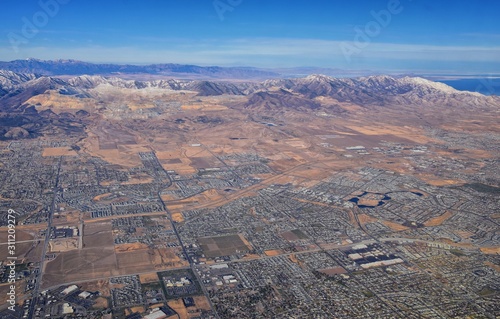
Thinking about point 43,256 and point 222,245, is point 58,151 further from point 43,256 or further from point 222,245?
point 222,245

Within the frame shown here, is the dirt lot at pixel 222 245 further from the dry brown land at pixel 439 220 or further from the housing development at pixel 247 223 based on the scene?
the dry brown land at pixel 439 220

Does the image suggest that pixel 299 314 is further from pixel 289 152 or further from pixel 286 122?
pixel 286 122

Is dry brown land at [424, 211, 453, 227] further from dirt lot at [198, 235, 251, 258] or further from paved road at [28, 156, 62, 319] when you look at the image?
paved road at [28, 156, 62, 319]

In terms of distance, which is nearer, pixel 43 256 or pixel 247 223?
pixel 43 256

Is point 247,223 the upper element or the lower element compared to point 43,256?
upper

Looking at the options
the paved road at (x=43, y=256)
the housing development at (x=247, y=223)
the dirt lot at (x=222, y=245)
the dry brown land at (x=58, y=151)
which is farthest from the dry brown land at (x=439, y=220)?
the dry brown land at (x=58, y=151)

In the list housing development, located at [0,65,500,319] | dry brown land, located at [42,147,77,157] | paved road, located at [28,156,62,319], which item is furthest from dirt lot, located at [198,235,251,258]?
→ dry brown land, located at [42,147,77,157]

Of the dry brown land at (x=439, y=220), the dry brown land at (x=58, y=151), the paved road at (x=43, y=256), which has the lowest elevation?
the paved road at (x=43, y=256)

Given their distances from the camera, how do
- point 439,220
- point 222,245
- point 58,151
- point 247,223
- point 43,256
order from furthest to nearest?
1. point 58,151
2. point 439,220
3. point 247,223
4. point 222,245
5. point 43,256

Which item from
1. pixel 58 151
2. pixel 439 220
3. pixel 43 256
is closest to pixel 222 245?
pixel 43 256

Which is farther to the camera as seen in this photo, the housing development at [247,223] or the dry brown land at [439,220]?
the dry brown land at [439,220]

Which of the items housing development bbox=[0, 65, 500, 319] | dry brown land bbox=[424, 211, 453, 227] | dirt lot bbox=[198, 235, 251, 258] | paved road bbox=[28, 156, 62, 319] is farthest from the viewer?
dry brown land bbox=[424, 211, 453, 227]

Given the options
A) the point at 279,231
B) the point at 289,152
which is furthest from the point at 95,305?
the point at 289,152
